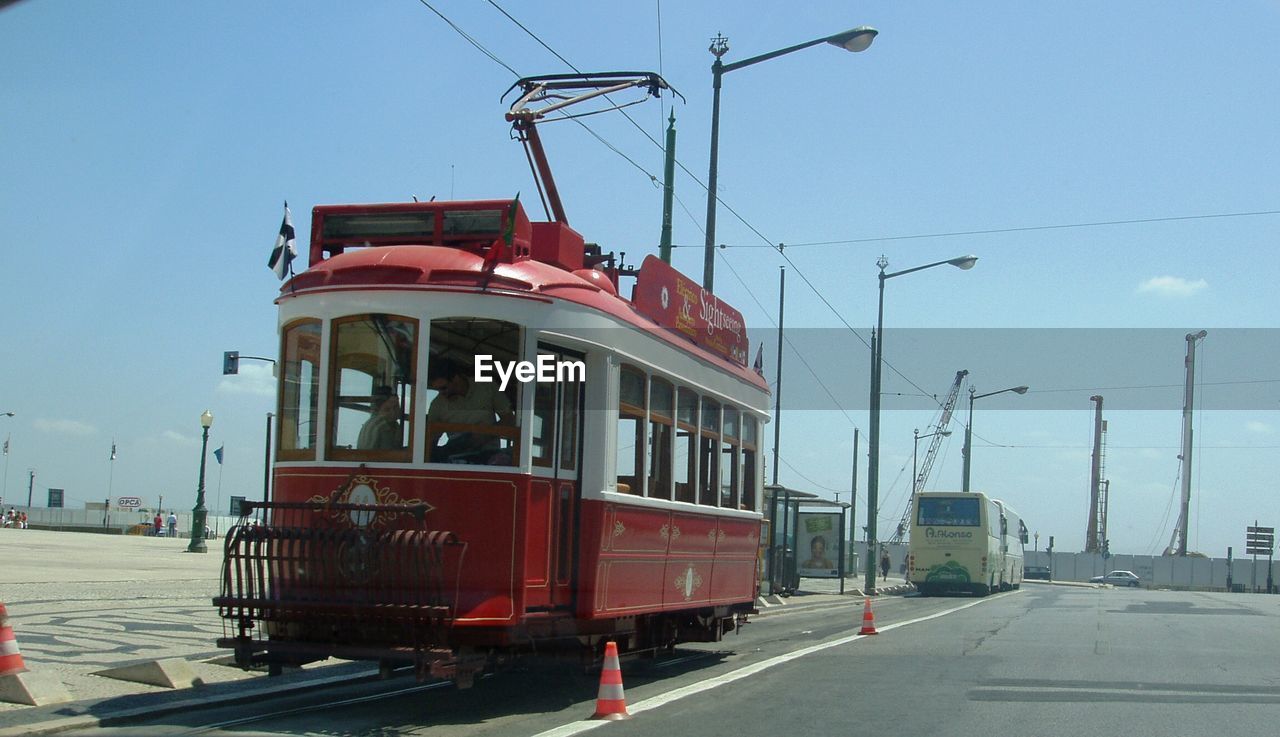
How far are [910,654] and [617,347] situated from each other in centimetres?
688

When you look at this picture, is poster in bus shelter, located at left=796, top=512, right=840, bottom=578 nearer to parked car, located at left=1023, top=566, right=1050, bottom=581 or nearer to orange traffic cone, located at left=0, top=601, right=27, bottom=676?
orange traffic cone, located at left=0, top=601, right=27, bottom=676

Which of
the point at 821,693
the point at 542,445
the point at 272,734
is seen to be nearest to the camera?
→ the point at 272,734

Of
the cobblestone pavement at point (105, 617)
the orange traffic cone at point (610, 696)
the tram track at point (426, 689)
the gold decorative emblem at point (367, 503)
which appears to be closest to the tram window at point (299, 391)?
the gold decorative emblem at point (367, 503)

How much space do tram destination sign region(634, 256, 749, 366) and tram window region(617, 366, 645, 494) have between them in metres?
0.78

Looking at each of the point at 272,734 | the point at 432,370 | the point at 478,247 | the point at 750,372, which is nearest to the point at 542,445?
the point at 432,370

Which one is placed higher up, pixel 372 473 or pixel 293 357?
pixel 293 357

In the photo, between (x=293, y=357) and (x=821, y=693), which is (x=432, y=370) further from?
(x=821, y=693)

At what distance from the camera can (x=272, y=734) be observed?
26.1ft

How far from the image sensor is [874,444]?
119ft

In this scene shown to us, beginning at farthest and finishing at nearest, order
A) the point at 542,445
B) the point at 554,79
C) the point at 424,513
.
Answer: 1. the point at 554,79
2. the point at 542,445
3. the point at 424,513

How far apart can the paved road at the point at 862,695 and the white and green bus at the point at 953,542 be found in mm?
22102

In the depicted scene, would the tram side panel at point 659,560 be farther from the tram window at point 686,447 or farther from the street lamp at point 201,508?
the street lamp at point 201,508

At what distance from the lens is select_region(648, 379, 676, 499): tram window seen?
36.3 feet

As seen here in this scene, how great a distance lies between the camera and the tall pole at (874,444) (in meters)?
36.1
